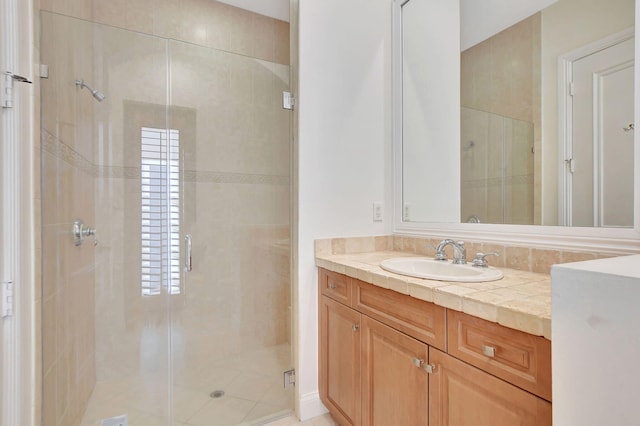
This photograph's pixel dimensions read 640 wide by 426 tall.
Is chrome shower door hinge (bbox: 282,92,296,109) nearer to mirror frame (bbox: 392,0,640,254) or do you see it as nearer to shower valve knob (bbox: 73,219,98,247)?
mirror frame (bbox: 392,0,640,254)

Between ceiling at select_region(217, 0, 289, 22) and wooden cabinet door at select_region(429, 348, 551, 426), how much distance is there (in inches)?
97.1

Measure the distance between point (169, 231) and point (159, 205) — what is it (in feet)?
0.51

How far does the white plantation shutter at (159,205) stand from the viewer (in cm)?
170

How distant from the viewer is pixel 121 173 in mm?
1673

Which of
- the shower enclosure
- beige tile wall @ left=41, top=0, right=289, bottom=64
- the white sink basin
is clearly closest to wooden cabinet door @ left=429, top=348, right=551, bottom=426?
the white sink basin

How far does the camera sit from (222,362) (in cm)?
180

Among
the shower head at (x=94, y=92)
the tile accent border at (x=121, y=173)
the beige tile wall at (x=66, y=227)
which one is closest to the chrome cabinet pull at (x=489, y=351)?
the tile accent border at (x=121, y=173)

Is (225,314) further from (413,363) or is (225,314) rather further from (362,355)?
(413,363)

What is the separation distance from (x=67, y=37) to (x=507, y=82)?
2020mm

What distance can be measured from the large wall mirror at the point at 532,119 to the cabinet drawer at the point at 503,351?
2.10ft

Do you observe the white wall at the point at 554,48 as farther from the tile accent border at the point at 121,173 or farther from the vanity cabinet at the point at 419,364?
the tile accent border at the point at 121,173

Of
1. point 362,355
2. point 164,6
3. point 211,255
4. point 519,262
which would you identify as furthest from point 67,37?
point 519,262

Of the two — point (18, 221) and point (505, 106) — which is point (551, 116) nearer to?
point (505, 106)

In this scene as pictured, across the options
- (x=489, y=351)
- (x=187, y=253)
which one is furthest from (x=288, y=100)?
(x=489, y=351)
